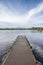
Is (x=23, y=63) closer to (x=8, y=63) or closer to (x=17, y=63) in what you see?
(x=17, y=63)

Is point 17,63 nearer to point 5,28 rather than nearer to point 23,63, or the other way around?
point 23,63

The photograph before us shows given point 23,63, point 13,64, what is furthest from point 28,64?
point 13,64

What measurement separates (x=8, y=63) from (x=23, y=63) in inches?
48.6

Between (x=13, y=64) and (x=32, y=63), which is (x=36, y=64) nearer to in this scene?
(x=32, y=63)

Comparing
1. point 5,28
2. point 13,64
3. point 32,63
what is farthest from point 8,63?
point 5,28

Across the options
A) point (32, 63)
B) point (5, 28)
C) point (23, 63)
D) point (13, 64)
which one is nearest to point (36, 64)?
point (32, 63)

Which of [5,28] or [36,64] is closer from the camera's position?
[36,64]

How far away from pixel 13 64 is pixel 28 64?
1.20 meters

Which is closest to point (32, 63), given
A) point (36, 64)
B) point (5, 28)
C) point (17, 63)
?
point (36, 64)

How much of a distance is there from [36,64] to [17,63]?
5.08 feet

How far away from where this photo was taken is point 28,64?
31.1 ft

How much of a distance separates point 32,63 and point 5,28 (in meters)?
179

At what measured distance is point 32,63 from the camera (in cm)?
977

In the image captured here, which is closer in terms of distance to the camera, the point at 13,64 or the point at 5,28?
the point at 13,64
